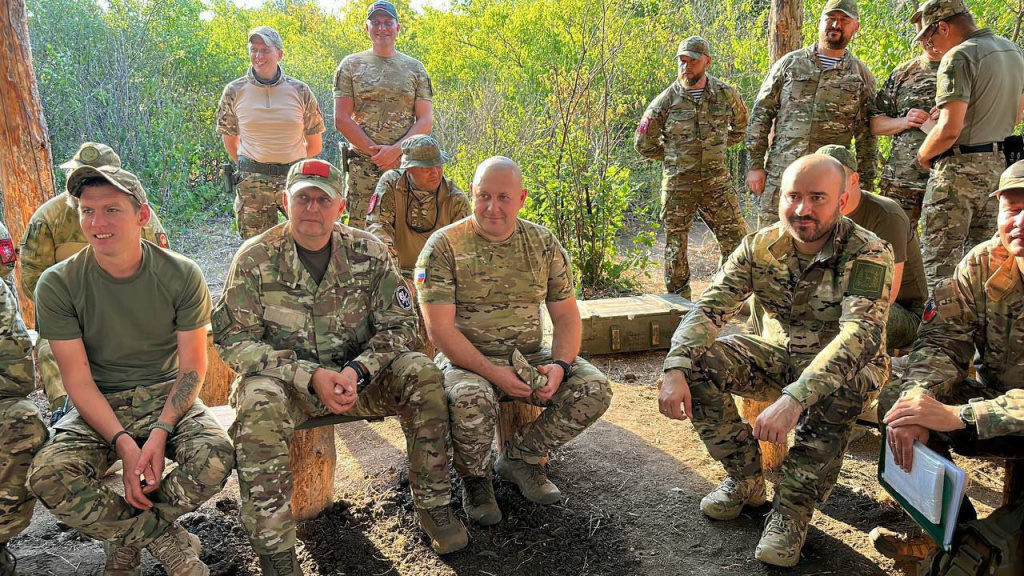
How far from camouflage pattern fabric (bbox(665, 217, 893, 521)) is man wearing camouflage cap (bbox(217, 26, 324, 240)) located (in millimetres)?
3539

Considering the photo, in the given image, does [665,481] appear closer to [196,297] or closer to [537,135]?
[196,297]

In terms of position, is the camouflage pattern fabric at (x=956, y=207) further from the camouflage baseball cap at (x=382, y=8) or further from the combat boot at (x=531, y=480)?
the camouflage baseball cap at (x=382, y=8)

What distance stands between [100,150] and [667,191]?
4214 mm

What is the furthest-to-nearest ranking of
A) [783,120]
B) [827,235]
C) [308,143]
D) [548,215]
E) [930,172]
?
[548,215] → [308,143] → [783,120] → [930,172] → [827,235]

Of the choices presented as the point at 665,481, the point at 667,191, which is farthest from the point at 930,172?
the point at 665,481

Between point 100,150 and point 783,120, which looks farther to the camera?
point 783,120

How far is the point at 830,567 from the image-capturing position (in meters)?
2.70

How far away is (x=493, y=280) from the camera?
10.7ft

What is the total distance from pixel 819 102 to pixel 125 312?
448 centimetres

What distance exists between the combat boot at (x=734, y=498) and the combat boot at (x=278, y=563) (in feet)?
5.75

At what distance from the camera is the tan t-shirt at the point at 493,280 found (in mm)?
3230

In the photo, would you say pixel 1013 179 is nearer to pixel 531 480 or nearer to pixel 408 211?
pixel 531 480

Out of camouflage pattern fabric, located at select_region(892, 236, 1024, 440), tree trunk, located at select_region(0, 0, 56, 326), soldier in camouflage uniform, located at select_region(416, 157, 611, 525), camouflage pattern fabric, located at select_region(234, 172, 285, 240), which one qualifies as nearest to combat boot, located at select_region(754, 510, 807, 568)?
camouflage pattern fabric, located at select_region(892, 236, 1024, 440)

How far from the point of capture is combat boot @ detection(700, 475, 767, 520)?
305 centimetres
